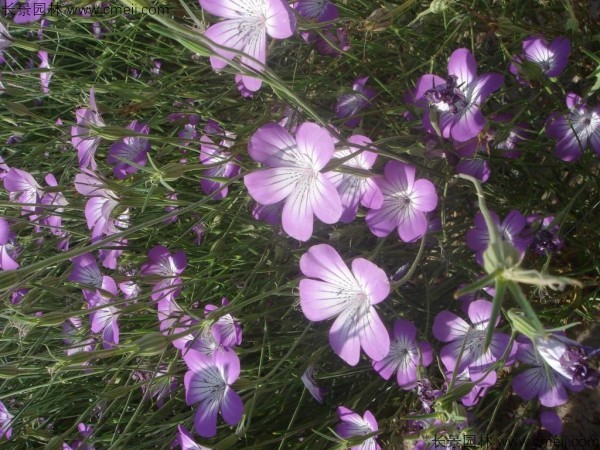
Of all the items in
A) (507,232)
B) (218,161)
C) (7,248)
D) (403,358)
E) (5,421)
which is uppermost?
(507,232)

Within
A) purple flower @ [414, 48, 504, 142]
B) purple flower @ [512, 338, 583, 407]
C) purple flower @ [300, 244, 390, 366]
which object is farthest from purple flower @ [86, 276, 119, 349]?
purple flower @ [512, 338, 583, 407]

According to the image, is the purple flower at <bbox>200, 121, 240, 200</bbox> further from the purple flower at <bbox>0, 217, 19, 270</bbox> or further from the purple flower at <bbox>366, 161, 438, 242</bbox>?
the purple flower at <bbox>0, 217, 19, 270</bbox>

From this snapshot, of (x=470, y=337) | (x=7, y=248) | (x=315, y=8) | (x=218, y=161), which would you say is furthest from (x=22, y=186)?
(x=470, y=337)

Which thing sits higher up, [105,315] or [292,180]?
[292,180]

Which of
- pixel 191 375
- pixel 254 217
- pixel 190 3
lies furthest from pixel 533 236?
pixel 190 3

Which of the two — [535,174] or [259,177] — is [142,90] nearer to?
[259,177]

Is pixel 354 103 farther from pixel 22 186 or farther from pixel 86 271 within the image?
pixel 22 186
